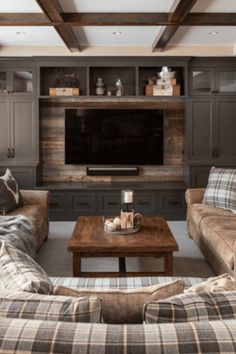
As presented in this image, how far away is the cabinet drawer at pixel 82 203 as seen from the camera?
6.29 meters

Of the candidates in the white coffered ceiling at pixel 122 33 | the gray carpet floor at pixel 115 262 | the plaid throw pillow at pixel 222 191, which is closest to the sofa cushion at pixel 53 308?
the gray carpet floor at pixel 115 262

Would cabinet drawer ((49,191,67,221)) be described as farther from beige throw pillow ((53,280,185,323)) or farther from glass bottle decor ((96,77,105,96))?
beige throw pillow ((53,280,185,323))

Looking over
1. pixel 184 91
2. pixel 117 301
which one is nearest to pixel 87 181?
pixel 184 91

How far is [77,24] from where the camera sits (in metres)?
Result: 4.55

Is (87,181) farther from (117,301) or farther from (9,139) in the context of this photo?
(117,301)

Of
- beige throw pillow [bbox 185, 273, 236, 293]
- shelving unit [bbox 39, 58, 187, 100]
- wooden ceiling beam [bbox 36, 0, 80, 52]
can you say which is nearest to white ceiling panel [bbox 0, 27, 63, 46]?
wooden ceiling beam [bbox 36, 0, 80, 52]

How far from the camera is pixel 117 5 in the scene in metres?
4.27

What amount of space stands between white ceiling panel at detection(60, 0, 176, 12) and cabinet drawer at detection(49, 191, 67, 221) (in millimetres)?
2754

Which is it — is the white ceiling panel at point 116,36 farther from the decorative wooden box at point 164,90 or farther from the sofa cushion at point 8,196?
the sofa cushion at point 8,196

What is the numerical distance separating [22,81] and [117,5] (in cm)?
254

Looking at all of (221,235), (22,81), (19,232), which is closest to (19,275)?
(19,232)

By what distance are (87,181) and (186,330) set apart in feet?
18.6

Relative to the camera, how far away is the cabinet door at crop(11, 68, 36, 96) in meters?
6.24

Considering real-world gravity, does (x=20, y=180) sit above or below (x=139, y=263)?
above
